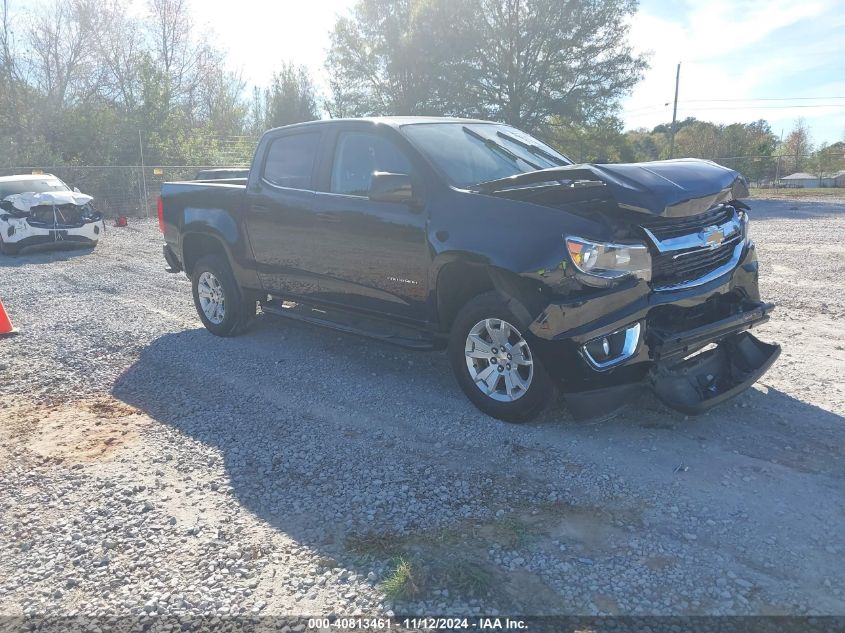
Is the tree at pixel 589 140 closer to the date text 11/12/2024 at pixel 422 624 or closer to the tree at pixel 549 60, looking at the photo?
the tree at pixel 549 60

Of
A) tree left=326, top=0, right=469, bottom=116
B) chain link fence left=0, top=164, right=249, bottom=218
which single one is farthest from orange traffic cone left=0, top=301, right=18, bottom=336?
tree left=326, top=0, right=469, bottom=116

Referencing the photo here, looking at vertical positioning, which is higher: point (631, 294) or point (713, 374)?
point (631, 294)

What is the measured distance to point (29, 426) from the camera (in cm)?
482

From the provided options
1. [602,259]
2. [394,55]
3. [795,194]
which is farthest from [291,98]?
[602,259]

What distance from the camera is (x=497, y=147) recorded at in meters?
5.43

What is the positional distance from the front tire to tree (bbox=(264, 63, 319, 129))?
37.0 meters

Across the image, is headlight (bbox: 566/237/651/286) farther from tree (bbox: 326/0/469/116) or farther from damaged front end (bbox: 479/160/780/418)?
tree (bbox: 326/0/469/116)

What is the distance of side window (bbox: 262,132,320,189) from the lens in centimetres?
585

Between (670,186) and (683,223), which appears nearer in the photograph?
(670,186)

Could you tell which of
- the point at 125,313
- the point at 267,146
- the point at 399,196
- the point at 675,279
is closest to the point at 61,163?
the point at 125,313

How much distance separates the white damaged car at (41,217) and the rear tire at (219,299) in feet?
26.9

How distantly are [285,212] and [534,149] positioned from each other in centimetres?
223

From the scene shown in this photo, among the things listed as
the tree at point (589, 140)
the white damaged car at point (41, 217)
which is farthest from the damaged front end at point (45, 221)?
the tree at point (589, 140)

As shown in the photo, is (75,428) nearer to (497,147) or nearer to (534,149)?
(497,147)
